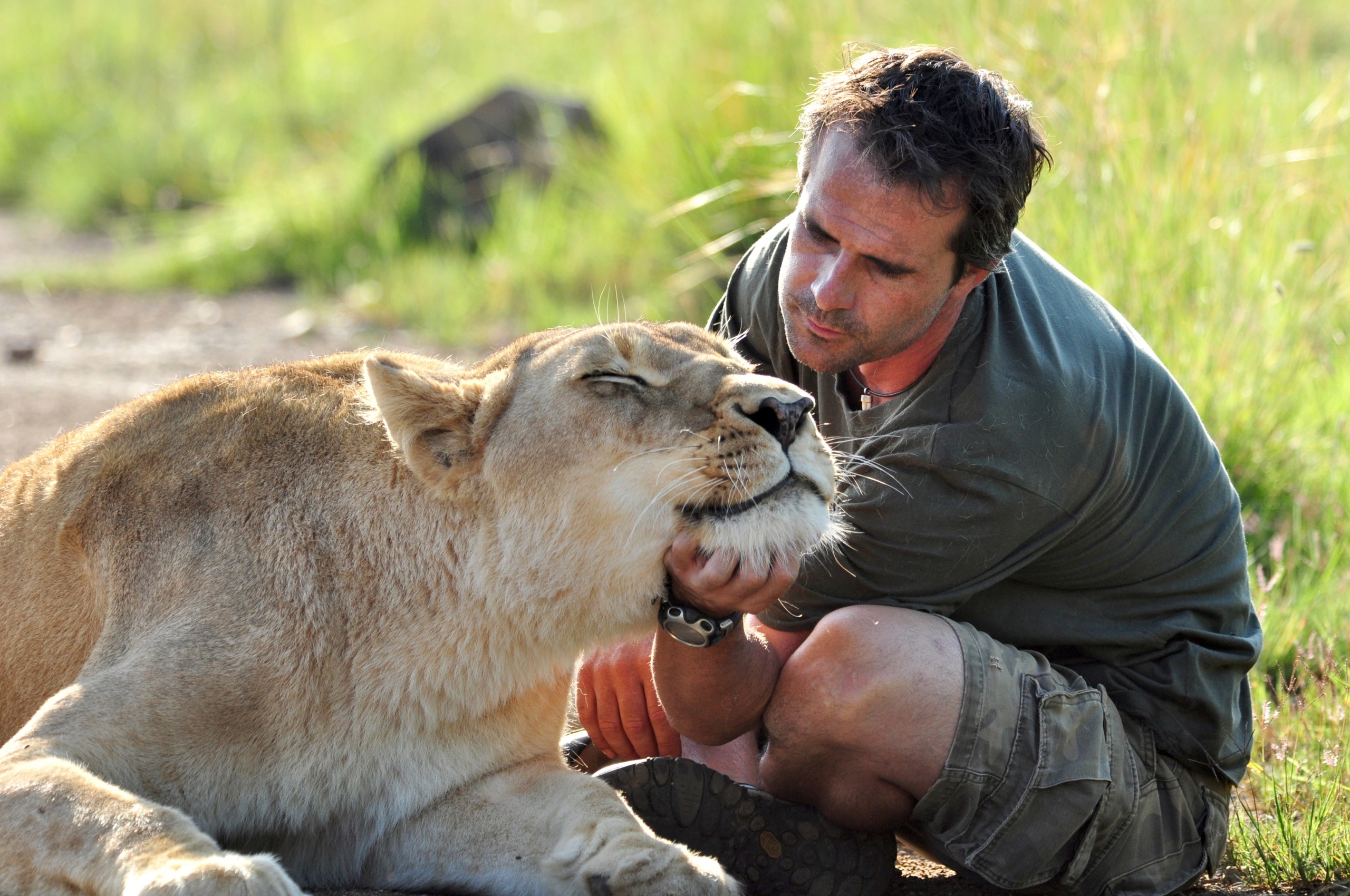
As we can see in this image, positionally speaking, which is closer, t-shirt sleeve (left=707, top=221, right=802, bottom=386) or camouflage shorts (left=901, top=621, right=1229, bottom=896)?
camouflage shorts (left=901, top=621, right=1229, bottom=896)

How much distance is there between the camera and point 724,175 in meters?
7.09

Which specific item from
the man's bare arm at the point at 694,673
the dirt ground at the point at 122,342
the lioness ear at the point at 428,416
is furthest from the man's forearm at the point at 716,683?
the dirt ground at the point at 122,342

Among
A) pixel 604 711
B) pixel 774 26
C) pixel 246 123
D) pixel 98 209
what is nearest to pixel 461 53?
pixel 246 123

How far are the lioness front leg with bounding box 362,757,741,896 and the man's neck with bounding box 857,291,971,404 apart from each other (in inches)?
49.9

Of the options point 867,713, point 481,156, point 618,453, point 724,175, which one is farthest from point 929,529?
point 481,156

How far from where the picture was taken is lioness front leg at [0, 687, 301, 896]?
99.0 inches

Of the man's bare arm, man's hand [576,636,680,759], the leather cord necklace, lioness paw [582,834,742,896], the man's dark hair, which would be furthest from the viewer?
man's hand [576,636,680,759]

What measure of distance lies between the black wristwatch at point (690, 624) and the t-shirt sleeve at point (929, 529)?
375mm

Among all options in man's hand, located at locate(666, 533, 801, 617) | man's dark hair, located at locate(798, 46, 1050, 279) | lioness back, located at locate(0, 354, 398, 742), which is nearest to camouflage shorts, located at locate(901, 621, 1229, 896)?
man's hand, located at locate(666, 533, 801, 617)

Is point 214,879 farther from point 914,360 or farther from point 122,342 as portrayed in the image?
point 122,342

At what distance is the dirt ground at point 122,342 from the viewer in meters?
7.14

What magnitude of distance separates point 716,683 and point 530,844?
1.80ft

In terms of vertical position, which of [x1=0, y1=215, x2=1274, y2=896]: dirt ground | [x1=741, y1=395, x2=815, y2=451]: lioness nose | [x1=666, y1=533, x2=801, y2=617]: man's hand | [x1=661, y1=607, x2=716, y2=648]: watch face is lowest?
[x1=0, y1=215, x2=1274, y2=896]: dirt ground

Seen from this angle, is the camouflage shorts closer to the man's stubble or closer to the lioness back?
the man's stubble
